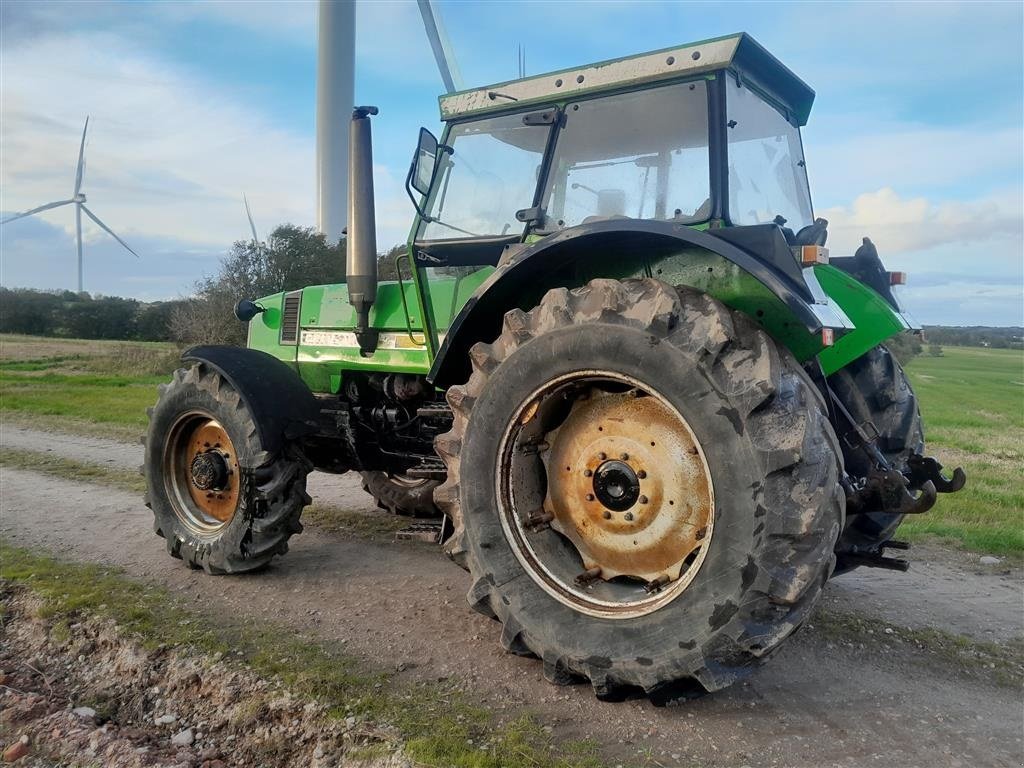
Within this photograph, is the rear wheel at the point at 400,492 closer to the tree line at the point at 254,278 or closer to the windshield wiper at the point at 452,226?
the windshield wiper at the point at 452,226

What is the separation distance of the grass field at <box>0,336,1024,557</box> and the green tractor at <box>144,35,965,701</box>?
3.23 m

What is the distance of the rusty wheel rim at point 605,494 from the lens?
3215 millimetres

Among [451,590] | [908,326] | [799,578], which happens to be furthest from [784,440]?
[451,590]

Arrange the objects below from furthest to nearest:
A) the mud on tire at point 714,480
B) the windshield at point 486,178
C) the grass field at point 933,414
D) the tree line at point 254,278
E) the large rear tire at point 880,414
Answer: the tree line at point 254,278
the grass field at point 933,414
the windshield at point 486,178
the large rear tire at point 880,414
the mud on tire at point 714,480

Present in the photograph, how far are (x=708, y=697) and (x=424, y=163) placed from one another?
10.8 feet

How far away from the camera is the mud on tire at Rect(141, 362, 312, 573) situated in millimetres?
4836

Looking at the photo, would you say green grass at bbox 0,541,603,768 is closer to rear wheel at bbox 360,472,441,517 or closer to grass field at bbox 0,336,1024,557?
rear wheel at bbox 360,472,441,517

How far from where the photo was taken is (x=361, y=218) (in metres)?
4.86

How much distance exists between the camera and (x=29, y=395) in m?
17.5

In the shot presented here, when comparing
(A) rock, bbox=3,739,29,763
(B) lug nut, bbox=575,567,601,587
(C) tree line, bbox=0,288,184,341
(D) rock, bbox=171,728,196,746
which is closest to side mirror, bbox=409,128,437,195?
(B) lug nut, bbox=575,567,601,587

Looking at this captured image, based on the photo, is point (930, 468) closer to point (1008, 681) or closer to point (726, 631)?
point (1008, 681)

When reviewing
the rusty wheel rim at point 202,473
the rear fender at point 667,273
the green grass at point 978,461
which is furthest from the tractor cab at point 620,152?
the green grass at point 978,461

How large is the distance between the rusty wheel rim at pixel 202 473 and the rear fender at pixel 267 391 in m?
0.33

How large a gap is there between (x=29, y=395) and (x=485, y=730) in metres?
18.0
